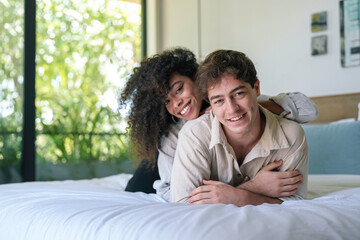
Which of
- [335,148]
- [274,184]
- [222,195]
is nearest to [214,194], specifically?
[222,195]

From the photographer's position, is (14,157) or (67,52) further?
(67,52)

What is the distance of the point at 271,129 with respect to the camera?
164cm

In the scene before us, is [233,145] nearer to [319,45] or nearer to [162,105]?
[162,105]

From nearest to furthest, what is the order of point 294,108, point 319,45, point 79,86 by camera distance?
point 294,108 < point 319,45 < point 79,86

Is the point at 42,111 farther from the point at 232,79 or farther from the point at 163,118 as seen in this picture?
the point at 232,79

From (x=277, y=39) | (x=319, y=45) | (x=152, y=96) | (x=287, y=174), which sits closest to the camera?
(x=287, y=174)

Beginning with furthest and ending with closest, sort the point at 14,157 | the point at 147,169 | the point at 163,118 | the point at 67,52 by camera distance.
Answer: the point at 67,52, the point at 14,157, the point at 147,169, the point at 163,118

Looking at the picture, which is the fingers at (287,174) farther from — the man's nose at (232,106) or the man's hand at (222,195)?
the man's nose at (232,106)

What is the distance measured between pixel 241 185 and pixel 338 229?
58 cm

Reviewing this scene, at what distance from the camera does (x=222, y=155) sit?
64.0 inches

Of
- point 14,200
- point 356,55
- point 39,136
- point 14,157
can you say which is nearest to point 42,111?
point 39,136

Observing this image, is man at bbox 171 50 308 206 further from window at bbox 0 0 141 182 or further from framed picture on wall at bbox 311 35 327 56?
window at bbox 0 0 141 182

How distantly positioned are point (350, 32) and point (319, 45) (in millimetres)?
276

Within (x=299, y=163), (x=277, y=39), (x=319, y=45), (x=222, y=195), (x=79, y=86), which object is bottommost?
(x=222, y=195)
